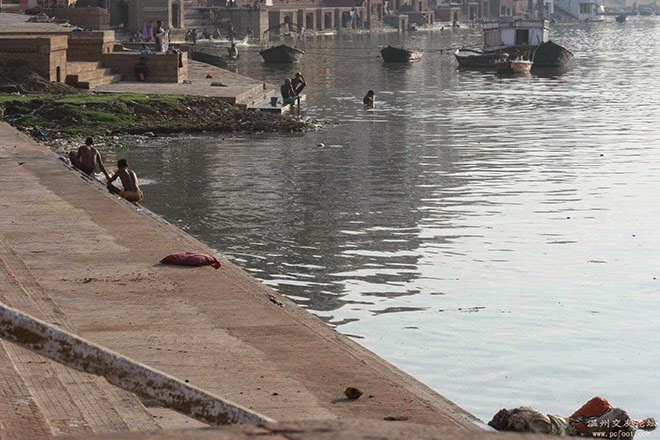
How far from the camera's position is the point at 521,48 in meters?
63.9

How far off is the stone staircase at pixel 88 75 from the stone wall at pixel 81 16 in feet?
50.1

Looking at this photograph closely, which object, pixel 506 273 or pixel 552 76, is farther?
pixel 552 76

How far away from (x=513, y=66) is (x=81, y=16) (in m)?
18.2

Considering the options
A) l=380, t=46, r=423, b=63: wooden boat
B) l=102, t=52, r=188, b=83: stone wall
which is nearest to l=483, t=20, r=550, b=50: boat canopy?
l=380, t=46, r=423, b=63: wooden boat

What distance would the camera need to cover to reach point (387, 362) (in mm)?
11109

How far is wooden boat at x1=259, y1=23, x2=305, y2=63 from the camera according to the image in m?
69.9

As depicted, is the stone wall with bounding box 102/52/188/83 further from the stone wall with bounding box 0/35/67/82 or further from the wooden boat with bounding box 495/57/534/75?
the wooden boat with bounding box 495/57/534/75

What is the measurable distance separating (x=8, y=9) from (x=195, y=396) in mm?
54588

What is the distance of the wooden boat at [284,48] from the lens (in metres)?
69.9

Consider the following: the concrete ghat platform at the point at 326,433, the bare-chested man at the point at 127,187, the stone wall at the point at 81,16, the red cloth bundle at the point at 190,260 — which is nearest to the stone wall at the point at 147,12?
the stone wall at the point at 81,16

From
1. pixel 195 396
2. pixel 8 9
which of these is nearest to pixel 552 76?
pixel 8 9

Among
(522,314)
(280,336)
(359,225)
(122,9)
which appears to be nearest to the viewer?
(280,336)

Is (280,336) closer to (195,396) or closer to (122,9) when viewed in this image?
(195,396)

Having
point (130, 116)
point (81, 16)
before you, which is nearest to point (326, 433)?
point (130, 116)
